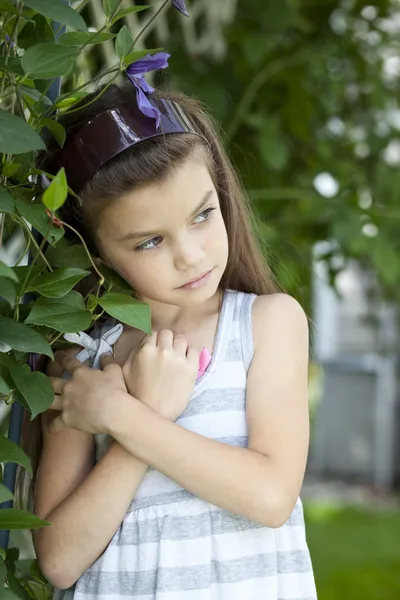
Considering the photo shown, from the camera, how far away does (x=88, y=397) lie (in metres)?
1.15

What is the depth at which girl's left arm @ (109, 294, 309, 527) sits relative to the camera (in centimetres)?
110

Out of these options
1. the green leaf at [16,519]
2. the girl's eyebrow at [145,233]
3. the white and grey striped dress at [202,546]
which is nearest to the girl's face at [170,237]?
the girl's eyebrow at [145,233]

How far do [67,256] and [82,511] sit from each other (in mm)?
290

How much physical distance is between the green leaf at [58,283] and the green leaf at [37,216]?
0.12 feet

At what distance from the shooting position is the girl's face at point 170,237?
1.14 metres

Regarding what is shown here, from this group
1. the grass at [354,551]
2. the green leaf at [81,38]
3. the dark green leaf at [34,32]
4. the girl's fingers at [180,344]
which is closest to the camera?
the green leaf at [81,38]

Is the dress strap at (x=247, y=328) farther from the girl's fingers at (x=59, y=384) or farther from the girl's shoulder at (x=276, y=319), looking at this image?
the girl's fingers at (x=59, y=384)

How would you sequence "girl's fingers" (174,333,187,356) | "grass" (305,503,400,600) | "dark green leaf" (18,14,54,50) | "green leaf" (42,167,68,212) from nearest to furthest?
"green leaf" (42,167,68,212), "dark green leaf" (18,14,54,50), "girl's fingers" (174,333,187,356), "grass" (305,503,400,600)

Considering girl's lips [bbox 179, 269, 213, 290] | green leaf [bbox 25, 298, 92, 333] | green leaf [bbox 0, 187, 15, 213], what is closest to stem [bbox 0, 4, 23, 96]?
green leaf [bbox 0, 187, 15, 213]

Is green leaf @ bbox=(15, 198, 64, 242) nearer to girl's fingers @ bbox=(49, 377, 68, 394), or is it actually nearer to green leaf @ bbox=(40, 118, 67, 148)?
green leaf @ bbox=(40, 118, 67, 148)

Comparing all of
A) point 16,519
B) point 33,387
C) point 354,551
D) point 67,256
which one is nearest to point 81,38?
point 67,256

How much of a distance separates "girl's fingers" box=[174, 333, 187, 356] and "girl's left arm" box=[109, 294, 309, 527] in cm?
9

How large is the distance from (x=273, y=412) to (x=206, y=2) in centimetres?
209

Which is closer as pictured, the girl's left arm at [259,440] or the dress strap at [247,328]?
the girl's left arm at [259,440]
